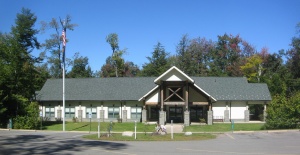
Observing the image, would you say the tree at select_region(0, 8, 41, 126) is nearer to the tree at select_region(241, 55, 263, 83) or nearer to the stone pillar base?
the stone pillar base

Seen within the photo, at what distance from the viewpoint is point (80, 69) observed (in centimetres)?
8688

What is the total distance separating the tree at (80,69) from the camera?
276ft

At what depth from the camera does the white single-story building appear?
41.0m

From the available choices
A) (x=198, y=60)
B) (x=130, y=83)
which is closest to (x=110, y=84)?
(x=130, y=83)

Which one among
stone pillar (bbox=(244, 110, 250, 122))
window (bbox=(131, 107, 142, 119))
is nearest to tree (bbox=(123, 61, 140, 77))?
window (bbox=(131, 107, 142, 119))

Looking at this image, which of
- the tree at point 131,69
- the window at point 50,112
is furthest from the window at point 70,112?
the tree at point 131,69

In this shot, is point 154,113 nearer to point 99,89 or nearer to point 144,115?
point 144,115

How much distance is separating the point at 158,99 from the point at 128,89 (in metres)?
6.27

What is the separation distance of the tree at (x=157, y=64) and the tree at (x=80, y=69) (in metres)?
14.5

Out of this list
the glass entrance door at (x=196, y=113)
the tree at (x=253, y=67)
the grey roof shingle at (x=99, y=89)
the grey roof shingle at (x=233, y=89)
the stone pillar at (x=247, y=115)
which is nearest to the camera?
the glass entrance door at (x=196, y=113)

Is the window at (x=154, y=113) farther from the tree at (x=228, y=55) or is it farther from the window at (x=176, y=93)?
Result: the tree at (x=228, y=55)

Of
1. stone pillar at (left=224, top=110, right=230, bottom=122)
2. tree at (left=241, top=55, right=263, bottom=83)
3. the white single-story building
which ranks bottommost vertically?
stone pillar at (left=224, top=110, right=230, bottom=122)

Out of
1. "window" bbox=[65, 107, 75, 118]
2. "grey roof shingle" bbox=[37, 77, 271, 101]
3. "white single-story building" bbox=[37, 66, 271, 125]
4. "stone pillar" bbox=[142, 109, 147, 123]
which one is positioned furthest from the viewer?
"window" bbox=[65, 107, 75, 118]

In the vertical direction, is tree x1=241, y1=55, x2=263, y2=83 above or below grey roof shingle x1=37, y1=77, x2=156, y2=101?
above
